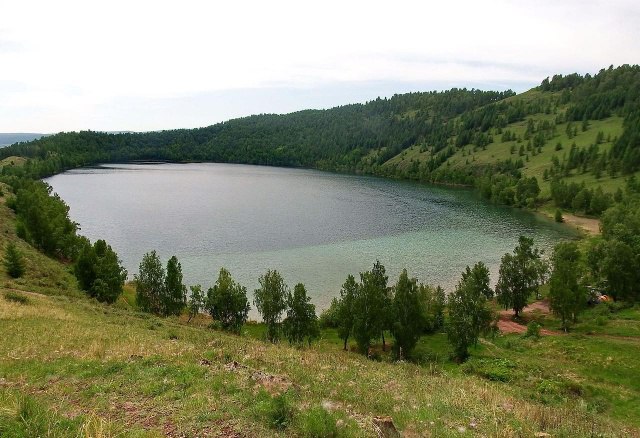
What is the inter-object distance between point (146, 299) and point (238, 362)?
37.5 m

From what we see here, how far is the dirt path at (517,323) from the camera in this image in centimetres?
5438

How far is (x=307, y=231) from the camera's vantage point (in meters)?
109

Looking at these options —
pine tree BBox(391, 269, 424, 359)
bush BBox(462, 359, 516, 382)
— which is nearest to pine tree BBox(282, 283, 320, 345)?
pine tree BBox(391, 269, 424, 359)

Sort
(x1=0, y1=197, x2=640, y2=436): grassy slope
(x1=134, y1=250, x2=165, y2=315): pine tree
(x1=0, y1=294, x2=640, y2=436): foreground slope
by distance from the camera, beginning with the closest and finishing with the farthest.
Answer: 1. (x1=0, y1=197, x2=640, y2=436): grassy slope
2. (x1=0, y1=294, x2=640, y2=436): foreground slope
3. (x1=134, y1=250, x2=165, y2=315): pine tree

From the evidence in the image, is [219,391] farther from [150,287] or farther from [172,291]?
[150,287]

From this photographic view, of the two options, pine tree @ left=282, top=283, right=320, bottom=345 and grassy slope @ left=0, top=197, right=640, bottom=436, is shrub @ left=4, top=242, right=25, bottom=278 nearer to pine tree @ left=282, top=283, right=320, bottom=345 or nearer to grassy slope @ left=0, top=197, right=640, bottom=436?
grassy slope @ left=0, top=197, right=640, bottom=436

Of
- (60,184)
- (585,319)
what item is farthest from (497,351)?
(60,184)

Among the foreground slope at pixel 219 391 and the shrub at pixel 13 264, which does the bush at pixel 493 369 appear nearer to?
the foreground slope at pixel 219 391

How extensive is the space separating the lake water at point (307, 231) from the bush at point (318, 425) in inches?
1915

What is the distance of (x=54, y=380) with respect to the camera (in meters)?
16.8

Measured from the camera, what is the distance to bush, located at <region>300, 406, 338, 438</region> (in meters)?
12.6

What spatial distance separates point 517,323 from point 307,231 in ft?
200

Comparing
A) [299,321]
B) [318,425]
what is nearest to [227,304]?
[299,321]

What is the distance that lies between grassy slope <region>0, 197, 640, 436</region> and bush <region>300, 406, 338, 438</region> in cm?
5
